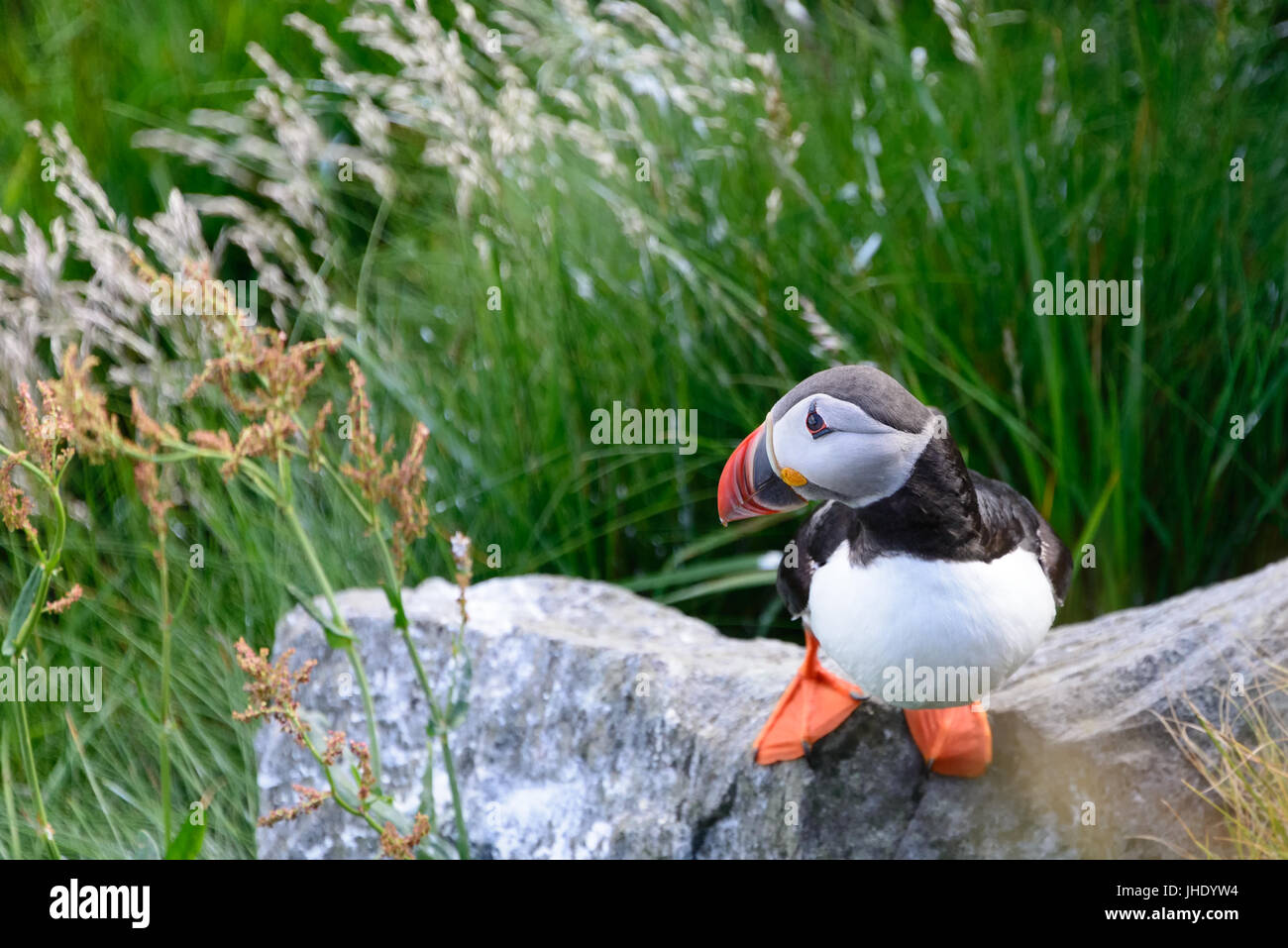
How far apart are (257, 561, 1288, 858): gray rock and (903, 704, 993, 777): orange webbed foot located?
0.04 m

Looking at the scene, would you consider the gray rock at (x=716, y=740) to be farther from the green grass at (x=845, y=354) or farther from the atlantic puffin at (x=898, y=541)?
the green grass at (x=845, y=354)

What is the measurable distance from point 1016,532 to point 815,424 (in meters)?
0.39

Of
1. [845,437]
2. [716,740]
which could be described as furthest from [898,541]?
[716,740]

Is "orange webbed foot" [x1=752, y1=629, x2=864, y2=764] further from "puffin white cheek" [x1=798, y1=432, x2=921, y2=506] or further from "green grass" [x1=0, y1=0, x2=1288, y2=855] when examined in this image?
"green grass" [x1=0, y1=0, x2=1288, y2=855]

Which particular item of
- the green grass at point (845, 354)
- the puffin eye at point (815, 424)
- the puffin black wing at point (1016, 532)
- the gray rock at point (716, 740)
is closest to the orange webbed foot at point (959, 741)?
the gray rock at point (716, 740)

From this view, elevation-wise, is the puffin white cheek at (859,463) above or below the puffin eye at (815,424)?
below

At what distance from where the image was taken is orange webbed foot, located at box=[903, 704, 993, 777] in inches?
69.6

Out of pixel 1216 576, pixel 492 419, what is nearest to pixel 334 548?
pixel 492 419

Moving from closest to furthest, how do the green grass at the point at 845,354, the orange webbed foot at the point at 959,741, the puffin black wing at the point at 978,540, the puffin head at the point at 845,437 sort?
the puffin head at the point at 845,437 → the puffin black wing at the point at 978,540 → the orange webbed foot at the point at 959,741 → the green grass at the point at 845,354

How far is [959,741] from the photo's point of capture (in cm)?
177

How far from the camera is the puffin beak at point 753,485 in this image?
163 centimetres

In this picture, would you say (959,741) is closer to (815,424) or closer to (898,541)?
(898,541)

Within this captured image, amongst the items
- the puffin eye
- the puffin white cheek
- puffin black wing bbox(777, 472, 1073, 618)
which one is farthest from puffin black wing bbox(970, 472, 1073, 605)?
the puffin eye

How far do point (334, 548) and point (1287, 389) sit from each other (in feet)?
6.82
